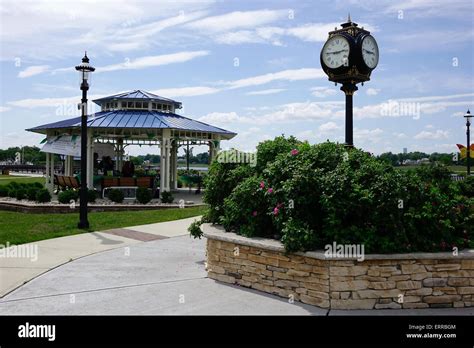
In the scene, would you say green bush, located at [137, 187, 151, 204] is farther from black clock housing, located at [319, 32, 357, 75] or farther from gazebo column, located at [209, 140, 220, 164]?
black clock housing, located at [319, 32, 357, 75]

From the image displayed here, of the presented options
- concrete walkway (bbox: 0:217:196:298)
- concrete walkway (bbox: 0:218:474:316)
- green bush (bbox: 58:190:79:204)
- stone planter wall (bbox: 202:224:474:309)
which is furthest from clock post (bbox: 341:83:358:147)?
green bush (bbox: 58:190:79:204)

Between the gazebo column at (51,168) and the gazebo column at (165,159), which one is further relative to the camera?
the gazebo column at (51,168)

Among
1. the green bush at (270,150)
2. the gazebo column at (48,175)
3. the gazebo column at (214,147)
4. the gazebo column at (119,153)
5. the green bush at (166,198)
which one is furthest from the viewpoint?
the gazebo column at (119,153)

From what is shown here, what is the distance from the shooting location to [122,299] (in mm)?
5980

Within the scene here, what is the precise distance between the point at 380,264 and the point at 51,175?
19.8 metres

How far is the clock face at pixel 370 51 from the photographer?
9.41 metres

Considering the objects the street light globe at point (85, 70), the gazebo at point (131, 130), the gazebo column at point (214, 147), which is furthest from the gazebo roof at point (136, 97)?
the street light globe at point (85, 70)

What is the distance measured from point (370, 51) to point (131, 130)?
1327cm

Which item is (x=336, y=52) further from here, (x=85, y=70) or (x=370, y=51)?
(x=85, y=70)

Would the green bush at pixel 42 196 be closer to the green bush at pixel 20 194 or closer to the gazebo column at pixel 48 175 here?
the green bush at pixel 20 194

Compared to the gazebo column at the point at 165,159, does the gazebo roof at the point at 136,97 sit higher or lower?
higher

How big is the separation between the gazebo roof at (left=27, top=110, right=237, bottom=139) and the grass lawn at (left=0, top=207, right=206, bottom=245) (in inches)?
187
